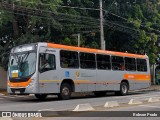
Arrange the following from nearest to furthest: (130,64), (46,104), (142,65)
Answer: (46,104) → (130,64) → (142,65)

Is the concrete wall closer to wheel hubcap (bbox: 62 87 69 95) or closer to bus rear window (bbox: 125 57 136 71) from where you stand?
bus rear window (bbox: 125 57 136 71)

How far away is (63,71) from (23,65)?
7.76ft

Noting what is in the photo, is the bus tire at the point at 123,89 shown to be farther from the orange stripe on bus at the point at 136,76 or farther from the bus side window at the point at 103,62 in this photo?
the bus side window at the point at 103,62

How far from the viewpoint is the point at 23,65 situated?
20500mm

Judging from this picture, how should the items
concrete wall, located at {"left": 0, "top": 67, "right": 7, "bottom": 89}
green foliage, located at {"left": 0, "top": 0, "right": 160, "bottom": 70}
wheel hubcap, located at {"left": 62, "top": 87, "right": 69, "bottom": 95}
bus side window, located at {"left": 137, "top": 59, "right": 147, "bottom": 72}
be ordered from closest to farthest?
wheel hubcap, located at {"left": 62, "top": 87, "right": 69, "bottom": 95}
bus side window, located at {"left": 137, "top": 59, "right": 147, "bottom": 72}
green foliage, located at {"left": 0, "top": 0, "right": 160, "bottom": 70}
concrete wall, located at {"left": 0, "top": 67, "right": 7, "bottom": 89}

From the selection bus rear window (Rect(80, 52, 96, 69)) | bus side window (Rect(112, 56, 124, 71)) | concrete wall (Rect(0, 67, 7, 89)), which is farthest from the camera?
→ concrete wall (Rect(0, 67, 7, 89))

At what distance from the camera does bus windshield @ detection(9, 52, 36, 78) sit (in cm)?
2012

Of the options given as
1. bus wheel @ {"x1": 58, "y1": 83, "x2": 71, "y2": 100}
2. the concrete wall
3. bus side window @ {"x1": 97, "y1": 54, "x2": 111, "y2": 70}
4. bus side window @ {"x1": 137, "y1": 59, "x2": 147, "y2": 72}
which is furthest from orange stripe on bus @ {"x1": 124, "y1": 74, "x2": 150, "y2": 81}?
the concrete wall

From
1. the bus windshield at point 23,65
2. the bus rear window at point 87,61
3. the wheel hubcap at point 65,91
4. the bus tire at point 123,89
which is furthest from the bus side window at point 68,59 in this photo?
the bus tire at point 123,89

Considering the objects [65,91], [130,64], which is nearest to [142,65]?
[130,64]

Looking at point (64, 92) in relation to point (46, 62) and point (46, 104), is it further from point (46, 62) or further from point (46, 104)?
point (46, 104)

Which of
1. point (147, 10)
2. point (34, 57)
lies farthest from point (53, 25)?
point (147, 10)

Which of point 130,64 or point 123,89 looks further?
point 130,64

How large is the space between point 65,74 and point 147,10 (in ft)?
69.0
